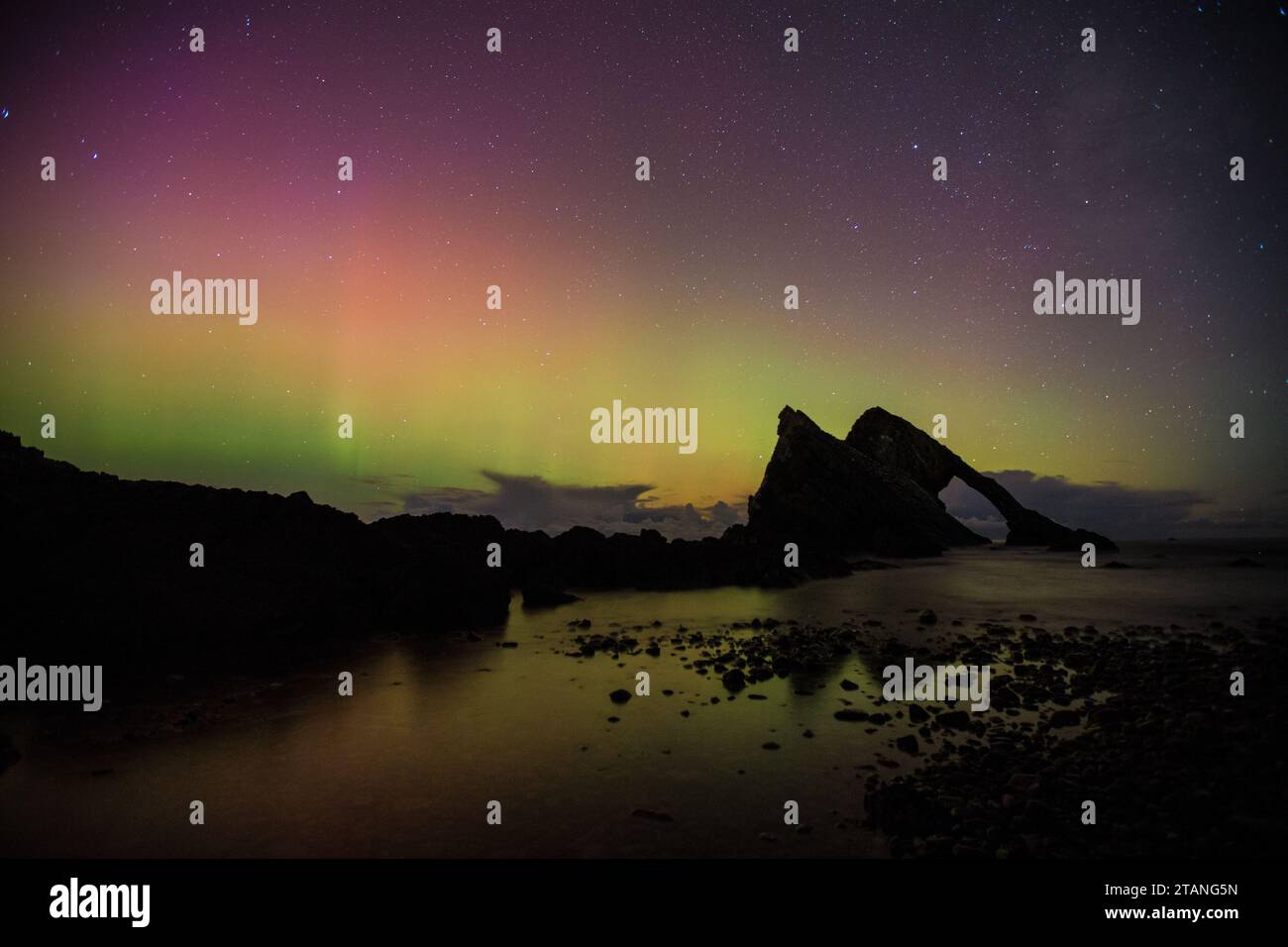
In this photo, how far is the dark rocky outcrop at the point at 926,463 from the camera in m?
52.8

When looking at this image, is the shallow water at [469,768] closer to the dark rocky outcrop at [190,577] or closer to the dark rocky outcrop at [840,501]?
the dark rocky outcrop at [190,577]

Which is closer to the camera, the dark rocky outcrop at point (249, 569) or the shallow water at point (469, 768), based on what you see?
the shallow water at point (469, 768)

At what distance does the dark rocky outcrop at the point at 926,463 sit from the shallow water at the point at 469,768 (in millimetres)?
48458

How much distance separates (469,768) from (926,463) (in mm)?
57744

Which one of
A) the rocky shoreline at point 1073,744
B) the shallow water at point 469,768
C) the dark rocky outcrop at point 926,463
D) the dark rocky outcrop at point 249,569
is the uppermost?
the dark rocky outcrop at point 926,463

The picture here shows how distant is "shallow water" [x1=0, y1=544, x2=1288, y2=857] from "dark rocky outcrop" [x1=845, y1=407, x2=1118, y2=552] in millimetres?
48458

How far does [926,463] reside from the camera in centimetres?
5566

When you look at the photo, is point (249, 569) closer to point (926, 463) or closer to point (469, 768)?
point (469, 768)

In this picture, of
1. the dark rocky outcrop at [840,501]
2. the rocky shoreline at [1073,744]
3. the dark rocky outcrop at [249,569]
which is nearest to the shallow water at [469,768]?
the rocky shoreline at [1073,744]
